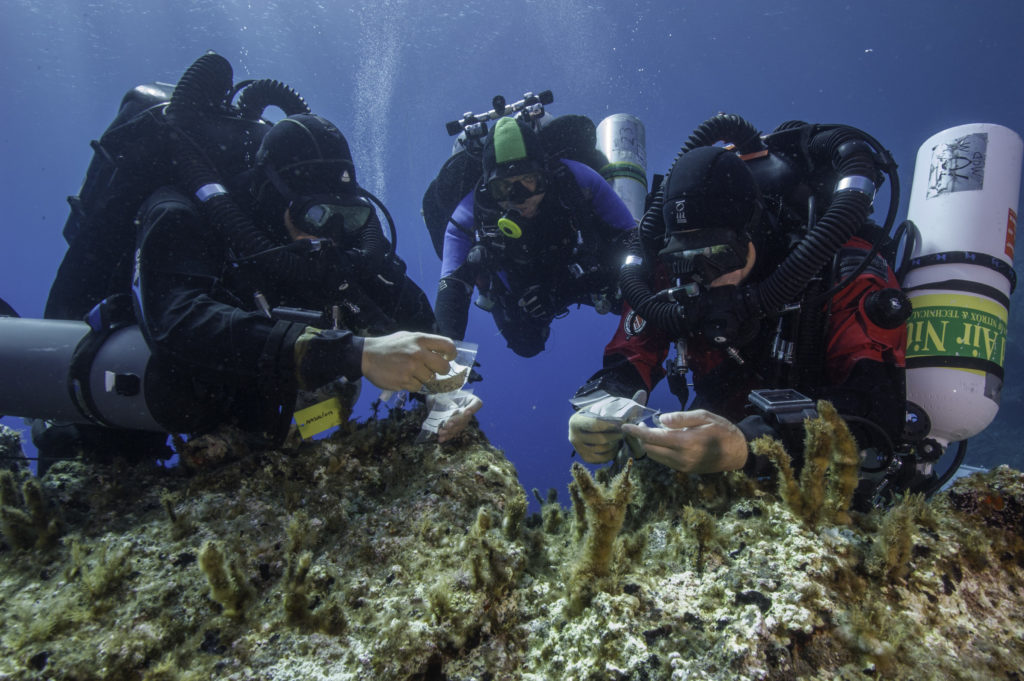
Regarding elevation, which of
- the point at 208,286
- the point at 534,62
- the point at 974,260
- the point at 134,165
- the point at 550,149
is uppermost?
the point at 534,62

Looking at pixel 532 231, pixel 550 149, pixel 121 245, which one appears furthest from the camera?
pixel 550 149

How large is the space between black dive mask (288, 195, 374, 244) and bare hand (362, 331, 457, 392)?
1362mm

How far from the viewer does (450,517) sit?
196cm

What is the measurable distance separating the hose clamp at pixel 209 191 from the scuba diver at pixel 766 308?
282 centimetres

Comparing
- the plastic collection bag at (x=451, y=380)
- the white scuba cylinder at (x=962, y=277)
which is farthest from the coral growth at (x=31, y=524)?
the white scuba cylinder at (x=962, y=277)

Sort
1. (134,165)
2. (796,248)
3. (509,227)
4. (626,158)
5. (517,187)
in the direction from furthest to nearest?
(626,158) → (517,187) → (509,227) → (134,165) → (796,248)

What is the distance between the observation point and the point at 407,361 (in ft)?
7.52

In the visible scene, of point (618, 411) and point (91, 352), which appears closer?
point (618, 411)

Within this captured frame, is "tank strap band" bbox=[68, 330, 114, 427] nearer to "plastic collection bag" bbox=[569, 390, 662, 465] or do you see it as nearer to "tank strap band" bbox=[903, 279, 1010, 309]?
"plastic collection bag" bbox=[569, 390, 662, 465]

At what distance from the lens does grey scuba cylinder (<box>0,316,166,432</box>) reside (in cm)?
254

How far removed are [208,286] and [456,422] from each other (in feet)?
6.11

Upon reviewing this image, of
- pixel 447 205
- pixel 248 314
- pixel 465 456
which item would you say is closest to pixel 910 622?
pixel 465 456

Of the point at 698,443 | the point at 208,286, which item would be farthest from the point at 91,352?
the point at 698,443

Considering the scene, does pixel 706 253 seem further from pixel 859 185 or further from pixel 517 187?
pixel 517 187
